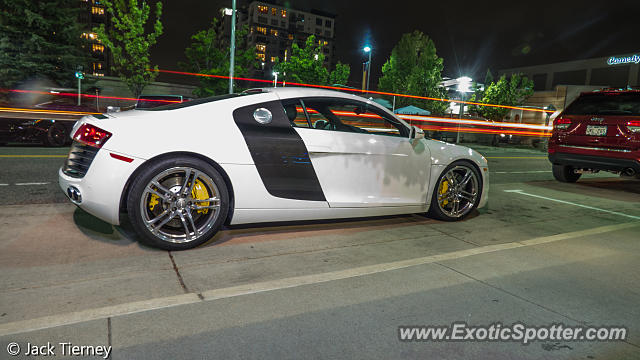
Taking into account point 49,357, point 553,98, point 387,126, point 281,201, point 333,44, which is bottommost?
point 49,357

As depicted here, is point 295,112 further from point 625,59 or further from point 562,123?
point 625,59

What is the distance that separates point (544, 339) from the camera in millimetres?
2373

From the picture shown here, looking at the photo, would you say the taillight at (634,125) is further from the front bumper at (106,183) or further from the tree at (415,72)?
the tree at (415,72)

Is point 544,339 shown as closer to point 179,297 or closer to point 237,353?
point 237,353

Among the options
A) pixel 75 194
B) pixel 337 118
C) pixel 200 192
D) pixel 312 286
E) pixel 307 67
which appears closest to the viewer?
pixel 312 286

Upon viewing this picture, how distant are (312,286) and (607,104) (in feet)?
24.1

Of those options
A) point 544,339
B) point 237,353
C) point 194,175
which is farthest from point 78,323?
point 544,339

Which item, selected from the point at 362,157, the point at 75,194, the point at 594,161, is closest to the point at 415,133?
the point at 362,157

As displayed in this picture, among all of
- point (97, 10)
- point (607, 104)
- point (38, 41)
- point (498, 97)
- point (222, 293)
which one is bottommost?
point (222, 293)

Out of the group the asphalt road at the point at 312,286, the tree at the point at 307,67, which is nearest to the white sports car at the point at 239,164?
the asphalt road at the point at 312,286

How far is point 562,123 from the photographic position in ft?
26.5

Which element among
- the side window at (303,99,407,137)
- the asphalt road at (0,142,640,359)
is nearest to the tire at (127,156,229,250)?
the asphalt road at (0,142,640,359)

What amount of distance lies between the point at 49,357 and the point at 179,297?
2.63ft

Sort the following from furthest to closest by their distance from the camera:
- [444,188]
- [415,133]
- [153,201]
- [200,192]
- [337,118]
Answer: [444,188]
[337,118]
[415,133]
[200,192]
[153,201]
